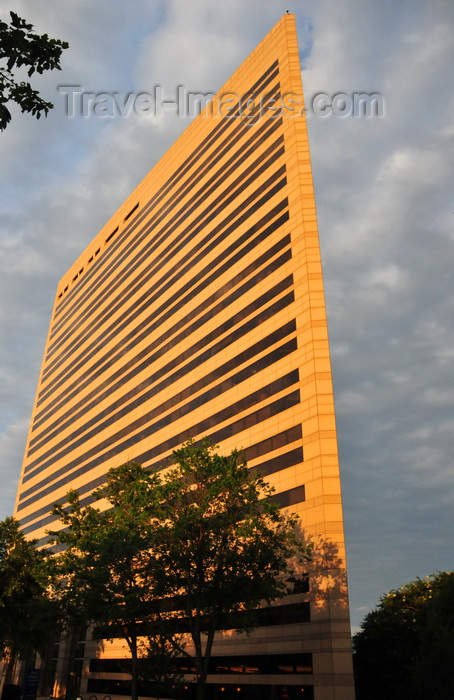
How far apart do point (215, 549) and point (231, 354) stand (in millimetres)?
24127

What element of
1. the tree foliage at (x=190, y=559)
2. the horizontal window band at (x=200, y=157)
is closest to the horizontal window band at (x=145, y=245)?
the horizontal window band at (x=200, y=157)

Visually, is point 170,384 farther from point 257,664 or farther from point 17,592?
point 257,664

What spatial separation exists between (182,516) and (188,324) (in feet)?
108

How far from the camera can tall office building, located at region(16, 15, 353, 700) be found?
34.9 m

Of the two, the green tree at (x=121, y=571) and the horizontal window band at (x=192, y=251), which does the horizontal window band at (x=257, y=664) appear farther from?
the horizontal window band at (x=192, y=251)

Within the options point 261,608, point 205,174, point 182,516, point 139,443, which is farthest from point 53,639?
point 205,174

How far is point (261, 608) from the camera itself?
A: 3691 cm

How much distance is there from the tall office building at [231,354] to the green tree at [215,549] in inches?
329

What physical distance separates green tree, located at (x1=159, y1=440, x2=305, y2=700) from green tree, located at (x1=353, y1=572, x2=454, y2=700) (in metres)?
9.47

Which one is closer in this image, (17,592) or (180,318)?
(17,592)

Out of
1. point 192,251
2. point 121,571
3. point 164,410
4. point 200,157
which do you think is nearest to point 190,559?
point 121,571

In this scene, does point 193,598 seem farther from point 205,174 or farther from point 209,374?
point 205,174

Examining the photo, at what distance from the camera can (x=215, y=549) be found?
26516 millimetres

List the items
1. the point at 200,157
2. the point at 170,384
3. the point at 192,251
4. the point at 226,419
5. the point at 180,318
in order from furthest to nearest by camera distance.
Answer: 1. the point at 200,157
2. the point at 192,251
3. the point at 180,318
4. the point at 170,384
5. the point at 226,419
